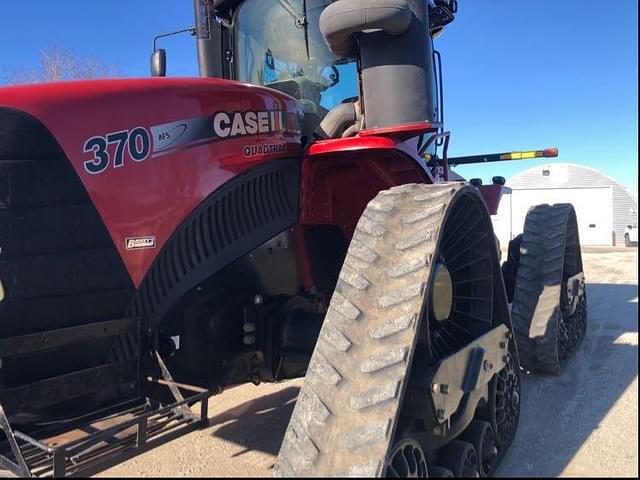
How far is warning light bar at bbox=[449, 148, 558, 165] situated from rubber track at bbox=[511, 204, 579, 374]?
2.52 feet

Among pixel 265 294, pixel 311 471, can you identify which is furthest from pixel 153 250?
pixel 311 471

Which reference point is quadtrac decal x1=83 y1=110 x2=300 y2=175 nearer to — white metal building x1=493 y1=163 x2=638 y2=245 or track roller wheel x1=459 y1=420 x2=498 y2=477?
track roller wheel x1=459 y1=420 x2=498 y2=477

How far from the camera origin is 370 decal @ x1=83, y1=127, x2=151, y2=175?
2260 mm

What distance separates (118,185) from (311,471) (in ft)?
4.34

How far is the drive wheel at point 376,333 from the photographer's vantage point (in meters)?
1.93

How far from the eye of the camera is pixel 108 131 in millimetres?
2299

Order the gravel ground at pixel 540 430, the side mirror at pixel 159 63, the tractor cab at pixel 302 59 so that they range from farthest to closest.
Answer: the side mirror at pixel 159 63 → the tractor cab at pixel 302 59 → the gravel ground at pixel 540 430

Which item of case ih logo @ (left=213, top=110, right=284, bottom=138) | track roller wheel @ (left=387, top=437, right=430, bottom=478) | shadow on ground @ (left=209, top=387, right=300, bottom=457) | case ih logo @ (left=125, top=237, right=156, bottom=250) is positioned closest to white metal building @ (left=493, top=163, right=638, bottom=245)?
shadow on ground @ (left=209, top=387, right=300, bottom=457)

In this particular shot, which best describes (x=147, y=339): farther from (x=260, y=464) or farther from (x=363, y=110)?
(x=363, y=110)

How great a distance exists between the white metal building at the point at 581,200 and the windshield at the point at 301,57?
94.5 feet

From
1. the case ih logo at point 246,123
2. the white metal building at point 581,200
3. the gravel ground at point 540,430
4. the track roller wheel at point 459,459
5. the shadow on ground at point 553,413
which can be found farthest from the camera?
the white metal building at point 581,200

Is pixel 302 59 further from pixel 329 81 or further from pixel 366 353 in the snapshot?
pixel 366 353

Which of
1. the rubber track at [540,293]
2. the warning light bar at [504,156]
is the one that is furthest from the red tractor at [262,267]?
the warning light bar at [504,156]

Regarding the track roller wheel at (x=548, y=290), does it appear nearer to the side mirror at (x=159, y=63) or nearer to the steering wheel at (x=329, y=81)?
the steering wheel at (x=329, y=81)
